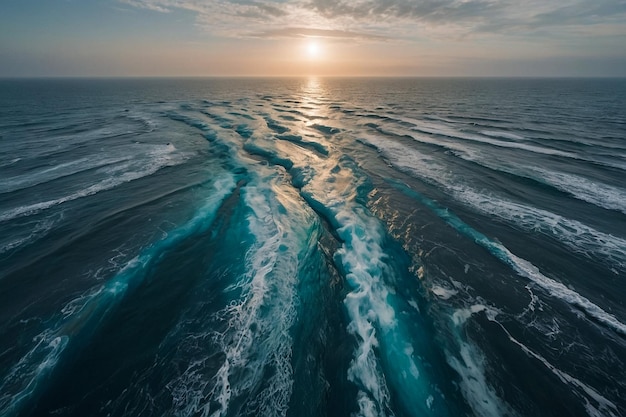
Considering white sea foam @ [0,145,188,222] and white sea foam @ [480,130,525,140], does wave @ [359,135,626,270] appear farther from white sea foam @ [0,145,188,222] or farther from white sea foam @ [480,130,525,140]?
white sea foam @ [0,145,188,222]

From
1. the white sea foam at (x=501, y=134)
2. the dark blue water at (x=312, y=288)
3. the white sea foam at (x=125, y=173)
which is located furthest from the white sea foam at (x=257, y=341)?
the white sea foam at (x=501, y=134)

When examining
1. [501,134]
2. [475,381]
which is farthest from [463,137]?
[475,381]

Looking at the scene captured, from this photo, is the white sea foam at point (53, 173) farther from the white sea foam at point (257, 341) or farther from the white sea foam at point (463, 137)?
the white sea foam at point (463, 137)

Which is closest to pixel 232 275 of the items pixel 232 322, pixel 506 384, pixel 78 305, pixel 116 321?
pixel 232 322

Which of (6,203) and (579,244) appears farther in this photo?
(6,203)

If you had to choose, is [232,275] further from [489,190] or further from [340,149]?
[340,149]

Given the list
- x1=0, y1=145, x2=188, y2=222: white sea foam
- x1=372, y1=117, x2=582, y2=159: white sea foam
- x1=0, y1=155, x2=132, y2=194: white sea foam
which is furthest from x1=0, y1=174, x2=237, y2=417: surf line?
x1=372, y1=117, x2=582, y2=159: white sea foam
